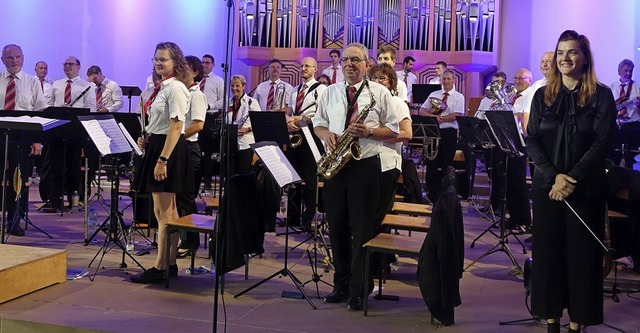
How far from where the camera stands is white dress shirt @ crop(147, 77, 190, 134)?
5.09 meters

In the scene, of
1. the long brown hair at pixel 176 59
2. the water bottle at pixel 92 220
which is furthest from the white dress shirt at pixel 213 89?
the long brown hair at pixel 176 59

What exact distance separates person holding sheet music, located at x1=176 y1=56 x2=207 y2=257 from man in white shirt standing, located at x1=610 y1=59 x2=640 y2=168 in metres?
5.99

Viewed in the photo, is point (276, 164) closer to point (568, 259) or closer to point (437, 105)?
point (568, 259)

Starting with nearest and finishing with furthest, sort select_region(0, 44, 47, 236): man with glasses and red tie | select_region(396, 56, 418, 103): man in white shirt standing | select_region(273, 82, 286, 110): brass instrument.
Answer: select_region(0, 44, 47, 236): man with glasses and red tie
select_region(273, 82, 286, 110): brass instrument
select_region(396, 56, 418, 103): man in white shirt standing

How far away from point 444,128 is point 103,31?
21.1 feet

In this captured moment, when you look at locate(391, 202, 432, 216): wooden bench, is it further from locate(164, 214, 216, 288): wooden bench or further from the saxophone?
locate(164, 214, 216, 288): wooden bench

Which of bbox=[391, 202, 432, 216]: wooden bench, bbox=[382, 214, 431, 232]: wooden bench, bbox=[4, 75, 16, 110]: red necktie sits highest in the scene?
bbox=[4, 75, 16, 110]: red necktie

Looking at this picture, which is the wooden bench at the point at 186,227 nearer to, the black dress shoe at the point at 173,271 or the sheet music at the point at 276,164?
the black dress shoe at the point at 173,271

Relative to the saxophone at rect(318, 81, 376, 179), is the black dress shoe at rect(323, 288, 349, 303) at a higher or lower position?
lower

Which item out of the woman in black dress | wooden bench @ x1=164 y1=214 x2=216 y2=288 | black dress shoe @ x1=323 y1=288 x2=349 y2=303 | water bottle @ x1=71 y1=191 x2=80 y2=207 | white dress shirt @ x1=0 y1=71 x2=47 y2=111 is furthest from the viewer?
water bottle @ x1=71 y1=191 x2=80 y2=207

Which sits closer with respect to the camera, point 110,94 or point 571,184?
point 571,184

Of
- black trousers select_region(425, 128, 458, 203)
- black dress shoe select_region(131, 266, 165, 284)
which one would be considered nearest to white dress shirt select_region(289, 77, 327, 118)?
black trousers select_region(425, 128, 458, 203)

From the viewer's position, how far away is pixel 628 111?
33.0 ft

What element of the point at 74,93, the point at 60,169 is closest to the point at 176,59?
the point at 60,169
